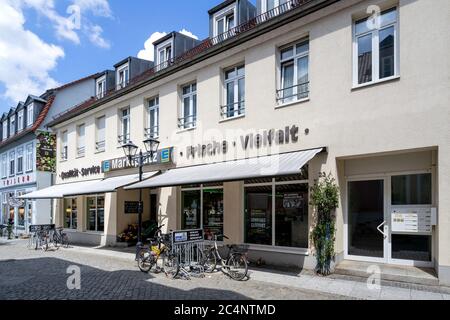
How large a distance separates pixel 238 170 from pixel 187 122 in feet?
15.0

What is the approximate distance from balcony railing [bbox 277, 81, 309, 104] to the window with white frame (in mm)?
8378

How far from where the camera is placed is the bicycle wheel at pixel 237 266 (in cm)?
918

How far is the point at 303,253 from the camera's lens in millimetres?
9898

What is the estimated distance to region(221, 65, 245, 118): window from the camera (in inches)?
481

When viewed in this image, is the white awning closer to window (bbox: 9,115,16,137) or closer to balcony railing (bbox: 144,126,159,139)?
balcony railing (bbox: 144,126,159,139)

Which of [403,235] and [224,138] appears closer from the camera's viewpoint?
[403,235]

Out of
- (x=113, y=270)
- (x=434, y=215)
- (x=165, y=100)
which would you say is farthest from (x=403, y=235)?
(x=165, y=100)

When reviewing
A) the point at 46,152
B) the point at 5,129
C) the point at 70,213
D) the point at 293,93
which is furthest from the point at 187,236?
the point at 5,129

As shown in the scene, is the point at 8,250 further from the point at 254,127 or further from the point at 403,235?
the point at 403,235

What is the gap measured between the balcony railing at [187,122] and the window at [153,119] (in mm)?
1626

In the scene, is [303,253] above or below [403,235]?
below

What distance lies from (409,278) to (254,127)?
18.9 feet

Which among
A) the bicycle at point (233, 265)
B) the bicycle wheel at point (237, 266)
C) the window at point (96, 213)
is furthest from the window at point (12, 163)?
the bicycle wheel at point (237, 266)

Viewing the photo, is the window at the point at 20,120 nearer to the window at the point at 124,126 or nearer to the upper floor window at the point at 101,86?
the upper floor window at the point at 101,86
